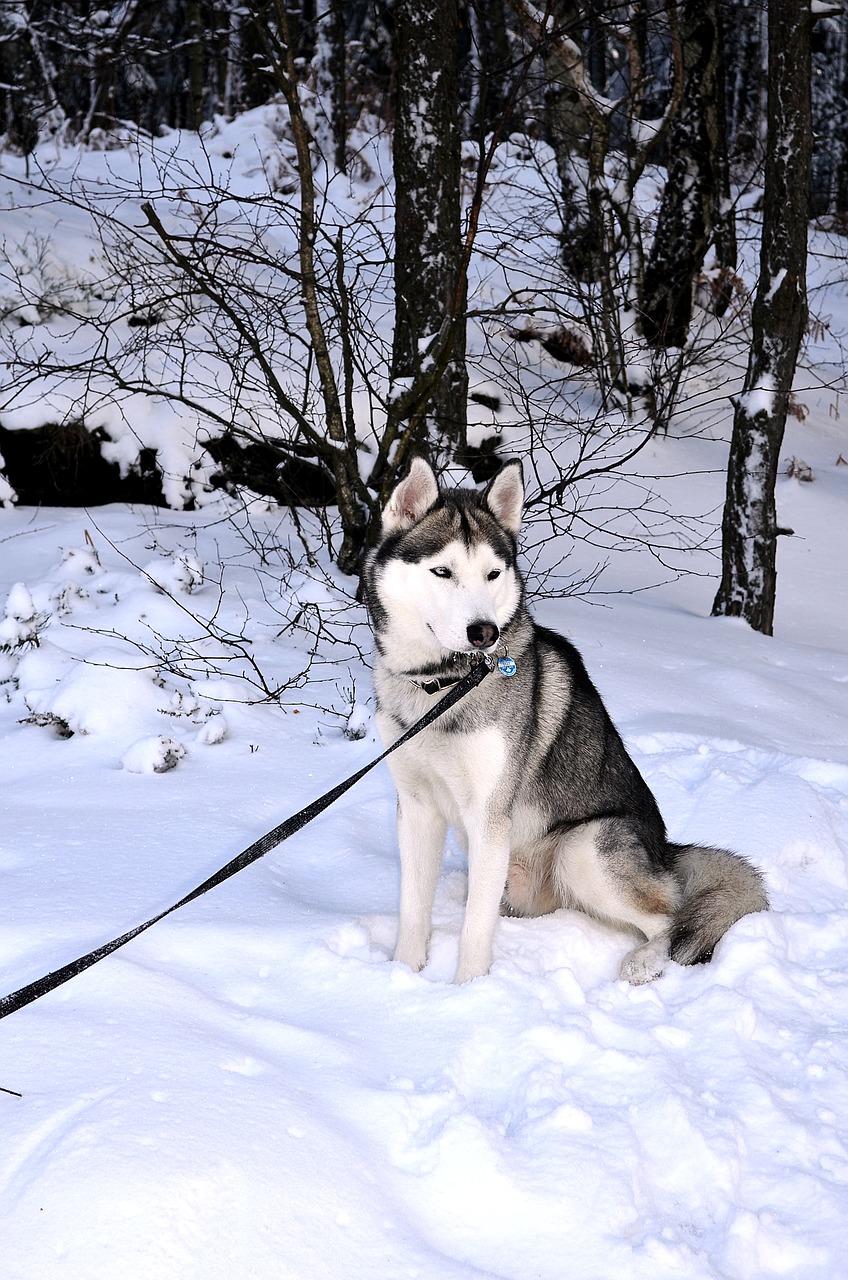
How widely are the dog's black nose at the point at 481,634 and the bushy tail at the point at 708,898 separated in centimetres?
115

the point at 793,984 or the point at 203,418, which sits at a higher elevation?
the point at 203,418

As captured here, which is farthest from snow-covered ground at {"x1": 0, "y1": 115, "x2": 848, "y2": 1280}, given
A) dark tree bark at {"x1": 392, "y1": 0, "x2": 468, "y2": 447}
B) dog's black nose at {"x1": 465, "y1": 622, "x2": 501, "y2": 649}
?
dark tree bark at {"x1": 392, "y1": 0, "x2": 468, "y2": 447}

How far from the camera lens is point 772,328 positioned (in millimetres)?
6805

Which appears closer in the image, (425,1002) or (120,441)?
(425,1002)

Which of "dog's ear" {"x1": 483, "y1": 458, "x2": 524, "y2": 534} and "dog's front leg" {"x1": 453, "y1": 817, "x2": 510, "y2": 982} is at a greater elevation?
"dog's ear" {"x1": 483, "y1": 458, "x2": 524, "y2": 534}

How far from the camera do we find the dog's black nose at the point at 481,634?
260 cm

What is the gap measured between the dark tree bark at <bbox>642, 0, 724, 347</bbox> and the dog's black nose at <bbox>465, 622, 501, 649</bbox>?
8814mm

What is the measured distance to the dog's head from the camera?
2.68 meters

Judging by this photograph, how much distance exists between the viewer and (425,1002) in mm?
2738

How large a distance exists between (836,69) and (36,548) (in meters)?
30.0

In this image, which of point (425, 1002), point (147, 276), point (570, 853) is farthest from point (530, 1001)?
point (147, 276)

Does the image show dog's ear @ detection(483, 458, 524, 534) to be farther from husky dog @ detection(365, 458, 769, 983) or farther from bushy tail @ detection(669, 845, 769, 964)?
bushy tail @ detection(669, 845, 769, 964)

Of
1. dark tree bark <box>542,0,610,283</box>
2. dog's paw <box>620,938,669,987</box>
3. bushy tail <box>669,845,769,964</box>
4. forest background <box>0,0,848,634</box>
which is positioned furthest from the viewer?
dark tree bark <box>542,0,610,283</box>

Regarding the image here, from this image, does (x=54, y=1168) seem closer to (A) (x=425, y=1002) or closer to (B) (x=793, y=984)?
(A) (x=425, y=1002)
